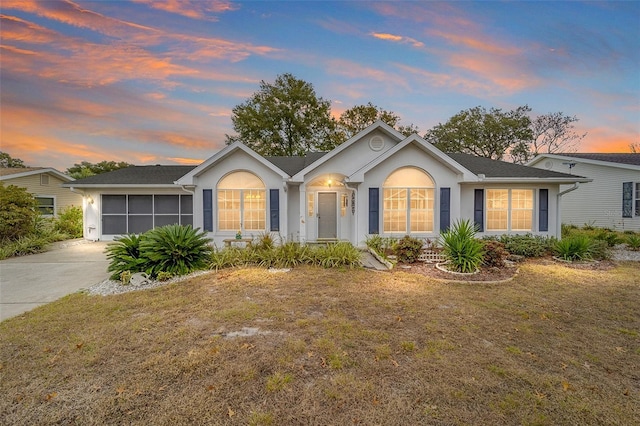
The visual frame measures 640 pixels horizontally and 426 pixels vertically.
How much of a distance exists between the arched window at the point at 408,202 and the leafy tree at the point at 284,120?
1909 cm

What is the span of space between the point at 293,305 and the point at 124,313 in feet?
9.77

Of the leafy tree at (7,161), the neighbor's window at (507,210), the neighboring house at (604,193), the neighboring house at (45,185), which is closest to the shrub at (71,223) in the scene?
the neighboring house at (45,185)

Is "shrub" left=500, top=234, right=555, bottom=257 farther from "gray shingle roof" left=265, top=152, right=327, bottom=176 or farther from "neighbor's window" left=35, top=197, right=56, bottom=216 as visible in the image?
"neighbor's window" left=35, top=197, right=56, bottom=216

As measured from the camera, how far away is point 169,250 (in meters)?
7.75

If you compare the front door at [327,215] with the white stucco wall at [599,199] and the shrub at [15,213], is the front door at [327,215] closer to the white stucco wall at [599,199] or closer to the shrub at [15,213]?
the shrub at [15,213]

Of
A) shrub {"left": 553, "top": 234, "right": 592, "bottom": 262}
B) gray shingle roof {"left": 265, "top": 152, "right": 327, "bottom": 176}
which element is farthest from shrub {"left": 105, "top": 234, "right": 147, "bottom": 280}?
shrub {"left": 553, "top": 234, "right": 592, "bottom": 262}

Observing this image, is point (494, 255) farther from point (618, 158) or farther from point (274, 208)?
point (618, 158)

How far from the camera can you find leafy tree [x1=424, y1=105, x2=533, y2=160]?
1247 inches

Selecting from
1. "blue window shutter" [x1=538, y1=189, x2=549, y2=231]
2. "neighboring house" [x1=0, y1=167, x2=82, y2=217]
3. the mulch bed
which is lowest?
the mulch bed

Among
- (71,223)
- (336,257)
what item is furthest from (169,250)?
(71,223)

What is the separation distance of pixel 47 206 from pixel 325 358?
2298 centimetres

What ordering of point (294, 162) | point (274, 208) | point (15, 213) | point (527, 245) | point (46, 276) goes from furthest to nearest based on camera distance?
point (294, 162) < point (15, 213) < point (274, 208) < point (527, 245) < point (46, 276)

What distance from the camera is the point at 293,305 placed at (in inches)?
217

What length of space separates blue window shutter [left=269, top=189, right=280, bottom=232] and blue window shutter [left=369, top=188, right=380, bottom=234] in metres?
3.53
